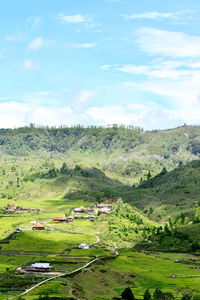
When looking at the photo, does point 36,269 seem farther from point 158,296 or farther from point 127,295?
point 158,296

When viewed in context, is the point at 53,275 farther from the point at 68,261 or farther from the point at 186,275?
the point at 186,275

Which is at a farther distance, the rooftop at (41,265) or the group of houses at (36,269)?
the rooftop at (41,265)

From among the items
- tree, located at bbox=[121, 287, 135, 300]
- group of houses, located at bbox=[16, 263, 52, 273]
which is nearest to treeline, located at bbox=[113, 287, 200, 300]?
tree, located at bbox=[121, 287, 135, 300]

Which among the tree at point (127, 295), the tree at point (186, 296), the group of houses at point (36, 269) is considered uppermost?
the group of houses at point (36, 269)

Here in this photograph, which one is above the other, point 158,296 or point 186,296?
point 158,296

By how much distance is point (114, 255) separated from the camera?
184 m

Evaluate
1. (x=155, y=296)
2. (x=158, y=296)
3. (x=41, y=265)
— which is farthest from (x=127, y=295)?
(x=41, y=265)

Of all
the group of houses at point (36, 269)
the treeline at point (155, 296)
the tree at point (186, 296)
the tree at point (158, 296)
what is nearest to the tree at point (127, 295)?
the treeline at point (155, 296)

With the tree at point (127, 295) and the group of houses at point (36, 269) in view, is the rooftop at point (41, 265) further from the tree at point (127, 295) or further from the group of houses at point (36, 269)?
the tree at point (127, 295)

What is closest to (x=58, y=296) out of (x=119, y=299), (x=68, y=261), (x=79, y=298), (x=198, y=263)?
(x=79, y=298)

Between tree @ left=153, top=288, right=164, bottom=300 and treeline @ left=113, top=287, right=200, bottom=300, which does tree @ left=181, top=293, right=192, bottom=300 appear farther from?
tree @ left=153, top=288, right=164, bottom=300

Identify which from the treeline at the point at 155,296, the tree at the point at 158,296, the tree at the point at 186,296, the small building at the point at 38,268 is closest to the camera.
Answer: the tree at the point at 158,296

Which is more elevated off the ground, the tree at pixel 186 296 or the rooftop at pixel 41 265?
the rooftop at pixel 41 265

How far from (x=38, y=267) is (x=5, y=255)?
38368 millimetres
